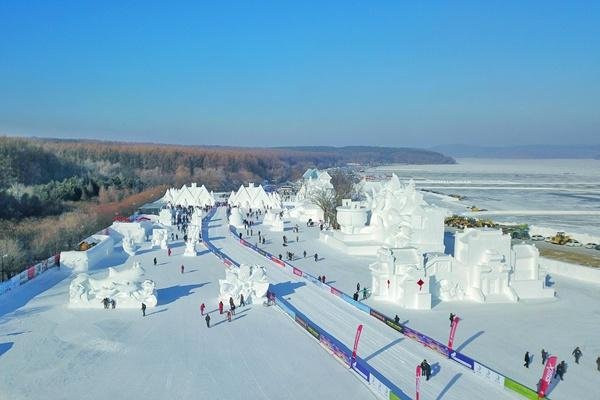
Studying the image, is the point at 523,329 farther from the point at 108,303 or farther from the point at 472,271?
the point at 108,303

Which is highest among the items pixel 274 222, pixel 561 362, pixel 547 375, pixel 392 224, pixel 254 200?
pixel 392 224

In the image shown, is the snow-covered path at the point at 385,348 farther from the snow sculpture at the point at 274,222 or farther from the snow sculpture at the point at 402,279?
the snow sculpture at the point at 274,222

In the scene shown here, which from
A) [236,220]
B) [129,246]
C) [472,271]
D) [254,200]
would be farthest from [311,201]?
[472,271]

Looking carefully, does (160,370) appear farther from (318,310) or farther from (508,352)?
(508,352)

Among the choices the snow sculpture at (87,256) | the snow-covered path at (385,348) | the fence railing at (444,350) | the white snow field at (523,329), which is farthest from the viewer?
the snow sculpture at (87,256)

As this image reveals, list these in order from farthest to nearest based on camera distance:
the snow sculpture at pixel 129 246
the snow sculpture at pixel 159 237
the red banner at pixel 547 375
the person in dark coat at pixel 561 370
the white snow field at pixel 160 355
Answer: the snow sculpture at pixel 159 237, the snow sculpture at pixel 129 246, the person in dark coat at pixel 561 370, the white snow field at pixel 160 355, the red banner at pixel 547 375

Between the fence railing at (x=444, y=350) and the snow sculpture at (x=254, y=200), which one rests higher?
the fence railing at (x=444, y=350)

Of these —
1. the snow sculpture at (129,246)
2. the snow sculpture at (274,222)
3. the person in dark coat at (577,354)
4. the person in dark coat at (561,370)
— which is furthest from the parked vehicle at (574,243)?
the snow sculpture at (129,246)
